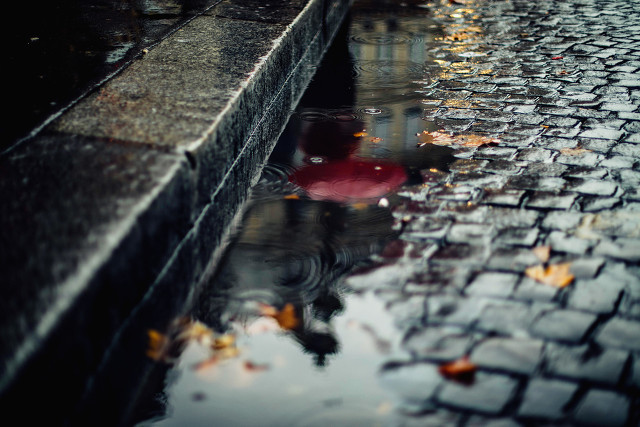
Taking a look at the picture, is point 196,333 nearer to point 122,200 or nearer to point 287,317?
point 287,317

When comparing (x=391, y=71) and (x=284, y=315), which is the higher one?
(x=391, y=71)

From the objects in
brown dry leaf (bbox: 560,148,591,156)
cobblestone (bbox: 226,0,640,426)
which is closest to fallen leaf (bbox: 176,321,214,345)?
cobblestone (bbox: 226,0,640,426)

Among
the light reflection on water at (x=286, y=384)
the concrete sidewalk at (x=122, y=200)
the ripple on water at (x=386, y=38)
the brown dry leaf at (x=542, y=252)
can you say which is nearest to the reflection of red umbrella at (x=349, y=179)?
the concrete sidewalk at (x=122, y=200)

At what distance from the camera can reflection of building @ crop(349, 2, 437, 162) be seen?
13.7 feet

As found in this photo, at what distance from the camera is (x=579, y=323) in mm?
2223

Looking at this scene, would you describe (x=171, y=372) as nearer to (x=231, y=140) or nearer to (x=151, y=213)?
(x=151, y=213)

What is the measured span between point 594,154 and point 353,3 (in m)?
5.65

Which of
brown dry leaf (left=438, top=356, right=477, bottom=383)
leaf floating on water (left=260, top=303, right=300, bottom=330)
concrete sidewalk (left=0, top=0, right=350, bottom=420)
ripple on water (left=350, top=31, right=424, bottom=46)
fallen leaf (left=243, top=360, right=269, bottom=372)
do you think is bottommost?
fallen leaf (left=243, top=360, right=269, bottom=372)

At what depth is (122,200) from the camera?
212 centimetres

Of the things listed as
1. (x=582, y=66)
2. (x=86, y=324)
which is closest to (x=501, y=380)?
(x=86, y=324)

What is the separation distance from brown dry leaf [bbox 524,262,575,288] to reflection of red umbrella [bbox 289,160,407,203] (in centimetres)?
101

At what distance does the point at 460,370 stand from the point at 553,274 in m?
0.71

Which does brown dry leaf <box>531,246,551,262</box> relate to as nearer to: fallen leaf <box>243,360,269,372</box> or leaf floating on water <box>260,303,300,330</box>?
leaf floating on water <box>260,303,300,330</box>

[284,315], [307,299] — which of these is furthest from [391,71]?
[284,315]
